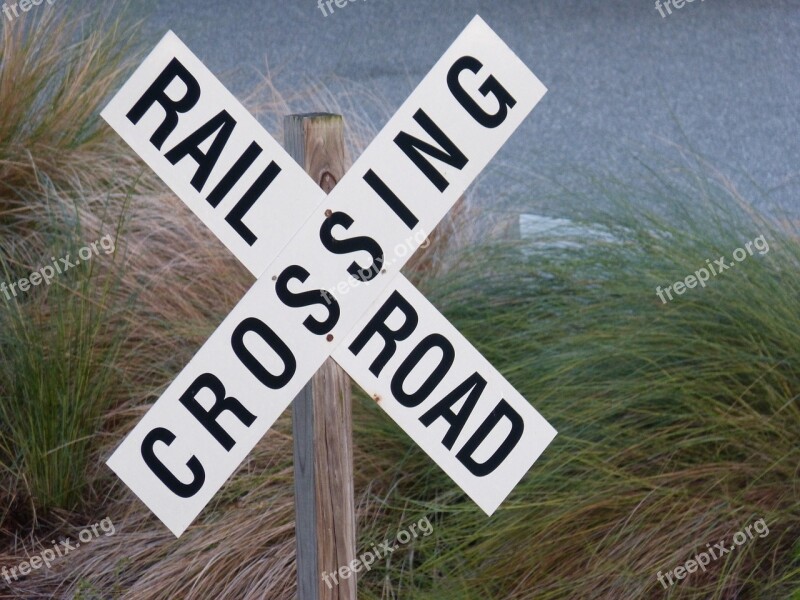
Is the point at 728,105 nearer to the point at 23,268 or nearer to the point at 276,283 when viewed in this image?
the point at 23,268

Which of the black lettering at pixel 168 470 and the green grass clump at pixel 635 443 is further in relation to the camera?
the green grass clump at pixel 635 443

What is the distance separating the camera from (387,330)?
5.94 feet

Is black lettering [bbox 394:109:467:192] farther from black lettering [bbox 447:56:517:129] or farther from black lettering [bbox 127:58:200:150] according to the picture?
black lettering [bbox 127:58:200:150]

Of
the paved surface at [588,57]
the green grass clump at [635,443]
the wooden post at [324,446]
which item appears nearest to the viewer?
the wooden post at [324,446]

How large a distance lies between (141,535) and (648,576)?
135 cm

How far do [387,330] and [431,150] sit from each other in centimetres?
29

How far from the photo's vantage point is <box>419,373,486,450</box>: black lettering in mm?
1830

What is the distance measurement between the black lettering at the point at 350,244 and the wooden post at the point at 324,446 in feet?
0.40

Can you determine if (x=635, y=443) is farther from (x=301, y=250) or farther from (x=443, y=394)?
(x=301, y=250)

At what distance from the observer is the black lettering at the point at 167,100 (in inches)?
68.6

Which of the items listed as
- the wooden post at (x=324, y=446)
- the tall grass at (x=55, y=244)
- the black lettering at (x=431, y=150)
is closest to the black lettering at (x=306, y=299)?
the wooden post at (x=324, y=446)

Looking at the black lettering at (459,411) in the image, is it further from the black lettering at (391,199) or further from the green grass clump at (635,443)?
the green grass clump at (635,443)

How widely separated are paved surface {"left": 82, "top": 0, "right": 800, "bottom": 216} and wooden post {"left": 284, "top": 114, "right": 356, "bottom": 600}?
13.1 ft

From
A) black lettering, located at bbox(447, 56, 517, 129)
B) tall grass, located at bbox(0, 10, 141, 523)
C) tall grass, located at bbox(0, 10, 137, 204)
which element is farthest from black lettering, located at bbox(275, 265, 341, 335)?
tall grass, located at bbox(0, 10, 137, 204)
